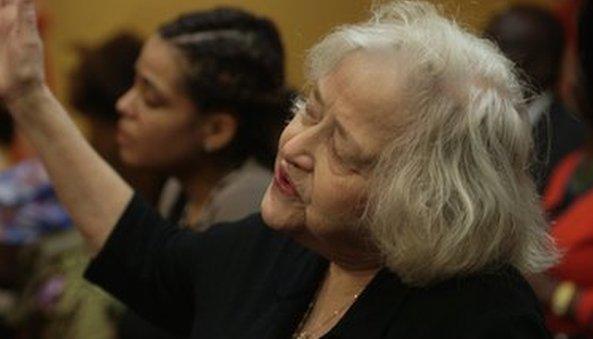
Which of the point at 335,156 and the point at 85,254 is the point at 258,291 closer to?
the point at 335,156

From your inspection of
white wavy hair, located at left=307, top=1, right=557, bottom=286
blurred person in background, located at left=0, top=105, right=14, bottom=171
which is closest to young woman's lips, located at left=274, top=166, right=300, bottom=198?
white wavy hair, located at left=307, top=1, right=557, bottom=286

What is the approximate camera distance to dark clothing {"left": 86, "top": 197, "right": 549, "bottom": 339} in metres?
1.85

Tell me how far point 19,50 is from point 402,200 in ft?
2.55

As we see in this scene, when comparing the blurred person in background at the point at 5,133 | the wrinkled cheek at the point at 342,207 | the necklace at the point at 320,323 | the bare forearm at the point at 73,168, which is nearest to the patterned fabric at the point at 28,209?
the blurred person in background at the point at 5,133

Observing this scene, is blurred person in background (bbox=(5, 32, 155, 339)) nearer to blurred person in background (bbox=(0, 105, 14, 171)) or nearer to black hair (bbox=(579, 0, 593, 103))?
blurred person in background (bbox=(0, 105, 14, 171))

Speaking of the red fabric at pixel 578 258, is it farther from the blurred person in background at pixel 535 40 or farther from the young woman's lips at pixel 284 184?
the young woman's lips at pixel 284 184

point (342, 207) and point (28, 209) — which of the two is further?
point (28, 209)

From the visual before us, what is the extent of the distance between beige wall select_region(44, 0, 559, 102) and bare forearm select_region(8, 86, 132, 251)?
1201 mm

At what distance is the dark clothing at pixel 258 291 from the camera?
1847 mm

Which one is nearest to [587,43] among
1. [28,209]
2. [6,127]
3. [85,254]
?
[85,254]

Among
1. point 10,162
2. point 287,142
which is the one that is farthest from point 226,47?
point 10,162

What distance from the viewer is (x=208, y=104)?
2.93 meters

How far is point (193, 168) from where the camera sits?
117 inches

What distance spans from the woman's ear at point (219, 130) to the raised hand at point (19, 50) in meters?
0.63
